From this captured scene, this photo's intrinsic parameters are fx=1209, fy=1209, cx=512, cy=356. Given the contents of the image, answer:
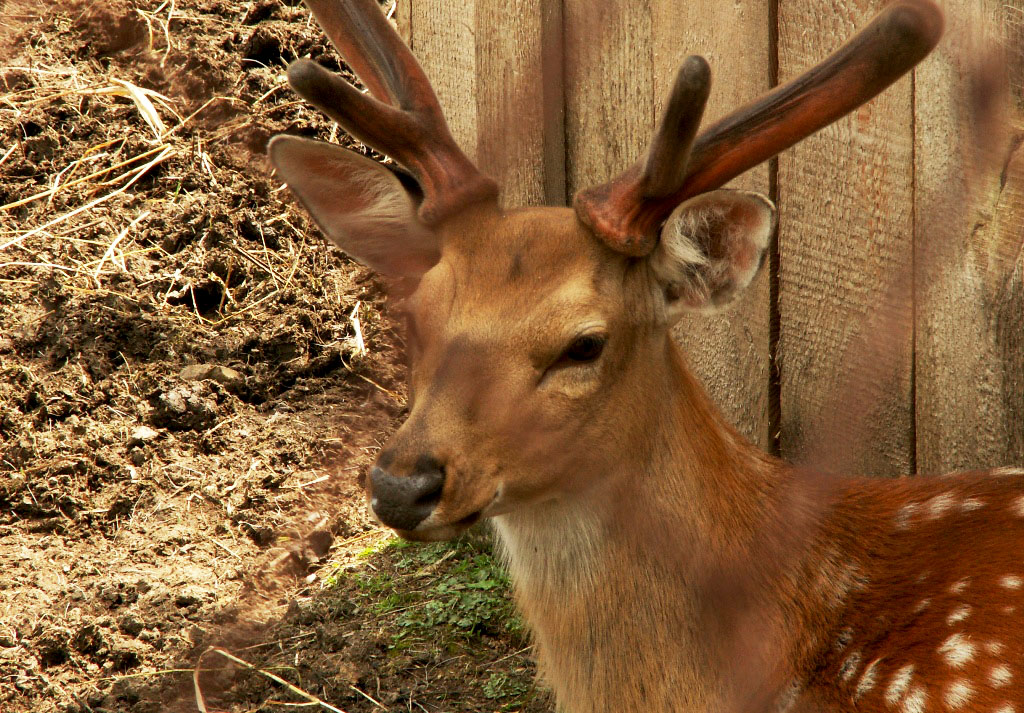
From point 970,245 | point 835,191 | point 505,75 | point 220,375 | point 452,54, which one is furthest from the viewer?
point 220,375

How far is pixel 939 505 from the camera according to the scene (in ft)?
8.91

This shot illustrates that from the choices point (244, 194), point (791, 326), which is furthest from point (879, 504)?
point (244, 194)

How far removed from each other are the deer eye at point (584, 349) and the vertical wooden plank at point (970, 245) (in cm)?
100

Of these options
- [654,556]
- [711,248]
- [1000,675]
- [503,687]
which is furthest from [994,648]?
[503,687]

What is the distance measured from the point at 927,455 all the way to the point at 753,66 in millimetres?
1131

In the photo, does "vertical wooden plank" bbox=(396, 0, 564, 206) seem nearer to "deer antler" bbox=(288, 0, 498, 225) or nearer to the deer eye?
"deer antler" bbox=(288, 0, 498, 225)

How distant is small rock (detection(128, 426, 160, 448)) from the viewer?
3992 millimetres

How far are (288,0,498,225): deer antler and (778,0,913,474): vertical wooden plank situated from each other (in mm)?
1022

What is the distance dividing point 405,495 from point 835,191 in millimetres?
1588

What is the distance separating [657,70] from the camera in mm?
3379

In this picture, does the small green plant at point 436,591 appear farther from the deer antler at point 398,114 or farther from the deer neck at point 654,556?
the deer antler at point 398,114

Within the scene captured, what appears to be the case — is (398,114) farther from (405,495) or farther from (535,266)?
(405,495)

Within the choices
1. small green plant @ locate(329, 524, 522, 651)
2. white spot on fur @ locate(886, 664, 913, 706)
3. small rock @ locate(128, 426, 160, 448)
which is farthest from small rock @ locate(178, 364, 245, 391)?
white spot on fur @ locate(886, 664, 913, 706)

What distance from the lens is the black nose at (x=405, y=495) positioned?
216 centimetres
